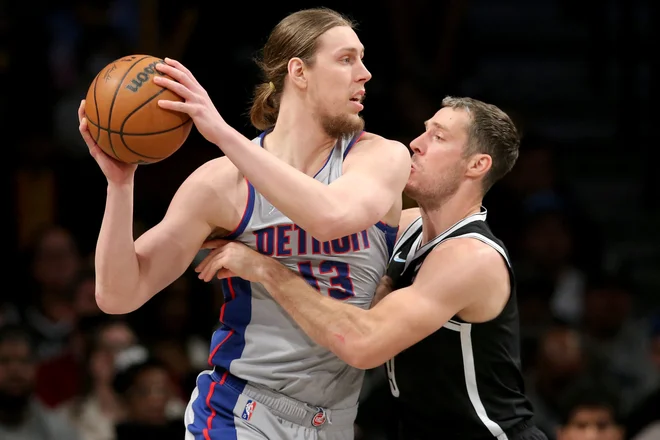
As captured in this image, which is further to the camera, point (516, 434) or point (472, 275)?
point (516, 434)

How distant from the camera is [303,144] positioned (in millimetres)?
4207

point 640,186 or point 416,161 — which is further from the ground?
point 416,161

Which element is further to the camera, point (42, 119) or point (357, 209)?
point (42, 119)

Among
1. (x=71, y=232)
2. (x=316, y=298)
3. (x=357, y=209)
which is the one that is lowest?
(x=71, y=232)

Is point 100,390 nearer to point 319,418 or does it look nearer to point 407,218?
point 407,218

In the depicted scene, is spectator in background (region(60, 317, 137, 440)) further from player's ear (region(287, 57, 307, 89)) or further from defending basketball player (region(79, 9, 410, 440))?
player's ear (region(287, 57, 307, 89))

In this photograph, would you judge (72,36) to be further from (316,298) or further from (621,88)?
(316,298)

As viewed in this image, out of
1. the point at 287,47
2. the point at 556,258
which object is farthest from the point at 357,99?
the point at 556,258

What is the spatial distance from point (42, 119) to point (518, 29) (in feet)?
18.2

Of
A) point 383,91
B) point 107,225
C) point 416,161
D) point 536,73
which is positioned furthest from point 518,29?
point 107,225

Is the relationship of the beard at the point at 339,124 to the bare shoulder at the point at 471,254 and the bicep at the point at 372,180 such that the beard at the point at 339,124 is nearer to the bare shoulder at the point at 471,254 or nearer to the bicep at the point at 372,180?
the bicep at the point at 372,180

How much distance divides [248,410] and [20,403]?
3.24m

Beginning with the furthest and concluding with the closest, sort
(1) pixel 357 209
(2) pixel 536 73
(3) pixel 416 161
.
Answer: (2) pixel 536 73, (3) pixel 416 161, (1) pixel 357 209

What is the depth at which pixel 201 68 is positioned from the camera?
9.52 m
